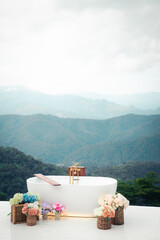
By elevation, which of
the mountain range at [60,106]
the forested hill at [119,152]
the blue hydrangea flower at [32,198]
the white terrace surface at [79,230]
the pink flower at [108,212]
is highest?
the mountain range at [60,106]

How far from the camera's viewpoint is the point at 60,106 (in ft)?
31.1

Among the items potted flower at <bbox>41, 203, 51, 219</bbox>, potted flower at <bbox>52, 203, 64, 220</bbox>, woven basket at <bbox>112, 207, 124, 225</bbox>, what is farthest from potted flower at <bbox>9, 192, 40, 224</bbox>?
woven basket at <bbox>112, 207, 124, 225</bbox>

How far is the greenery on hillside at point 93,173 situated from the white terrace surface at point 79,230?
2716 millimetres

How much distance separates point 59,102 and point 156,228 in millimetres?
6422

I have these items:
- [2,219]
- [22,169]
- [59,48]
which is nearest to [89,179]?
[2,219]

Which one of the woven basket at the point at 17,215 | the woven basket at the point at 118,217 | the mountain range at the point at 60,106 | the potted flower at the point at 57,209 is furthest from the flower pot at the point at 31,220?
the mountain range at the point at 60,106

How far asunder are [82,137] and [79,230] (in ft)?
18.6

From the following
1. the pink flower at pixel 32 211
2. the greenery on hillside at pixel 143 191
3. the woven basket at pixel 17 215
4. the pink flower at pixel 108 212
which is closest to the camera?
the pink flower at pixel 108 212

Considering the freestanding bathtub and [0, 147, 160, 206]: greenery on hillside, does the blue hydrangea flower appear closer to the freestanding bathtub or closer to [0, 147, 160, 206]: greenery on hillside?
the freestanding bathtub

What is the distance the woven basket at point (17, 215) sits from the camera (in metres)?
3.42

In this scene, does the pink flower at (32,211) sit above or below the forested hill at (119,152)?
below

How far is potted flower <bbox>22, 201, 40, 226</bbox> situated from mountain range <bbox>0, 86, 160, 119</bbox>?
5.74 m

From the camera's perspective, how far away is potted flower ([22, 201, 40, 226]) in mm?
3312

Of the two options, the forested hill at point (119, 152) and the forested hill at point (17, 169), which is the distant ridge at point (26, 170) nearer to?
the forested hill at point (17, 169)
